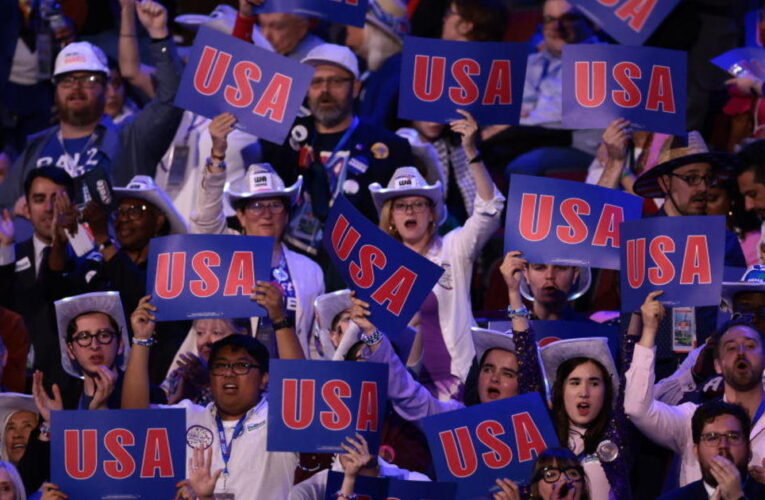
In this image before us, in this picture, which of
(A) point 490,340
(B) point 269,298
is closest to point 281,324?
(B) point 269,298

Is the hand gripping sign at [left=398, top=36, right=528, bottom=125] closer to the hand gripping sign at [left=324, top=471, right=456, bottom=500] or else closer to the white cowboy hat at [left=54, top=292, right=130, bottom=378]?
the white cowboy hat at [left=54, top=292, right=130, bottom=378]

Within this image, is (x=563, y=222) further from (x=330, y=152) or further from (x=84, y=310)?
(x=84, y=310)

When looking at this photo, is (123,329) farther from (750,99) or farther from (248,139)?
(750,99)

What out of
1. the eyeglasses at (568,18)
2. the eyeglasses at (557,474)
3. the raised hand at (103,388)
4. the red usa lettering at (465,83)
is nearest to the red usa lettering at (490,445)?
the eyeglasses at (557,474)

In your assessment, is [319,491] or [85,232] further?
[85,232]

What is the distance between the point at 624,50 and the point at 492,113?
0.74 meters

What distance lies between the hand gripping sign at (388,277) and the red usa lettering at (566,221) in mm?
530

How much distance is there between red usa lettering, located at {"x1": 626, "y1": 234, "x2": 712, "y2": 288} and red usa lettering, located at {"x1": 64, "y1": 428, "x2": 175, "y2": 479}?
2244mm

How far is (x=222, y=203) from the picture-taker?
949 cm

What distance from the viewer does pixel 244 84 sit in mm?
9062

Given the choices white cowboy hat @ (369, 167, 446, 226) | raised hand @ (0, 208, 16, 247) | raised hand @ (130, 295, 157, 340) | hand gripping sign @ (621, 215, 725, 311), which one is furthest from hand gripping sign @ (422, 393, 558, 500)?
raised hand @ (0, 208, 16, 247)

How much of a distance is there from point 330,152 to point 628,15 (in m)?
1.89

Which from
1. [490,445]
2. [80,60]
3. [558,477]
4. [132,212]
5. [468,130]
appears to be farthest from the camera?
[80,60]

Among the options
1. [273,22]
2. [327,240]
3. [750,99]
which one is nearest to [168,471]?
[327,240]
